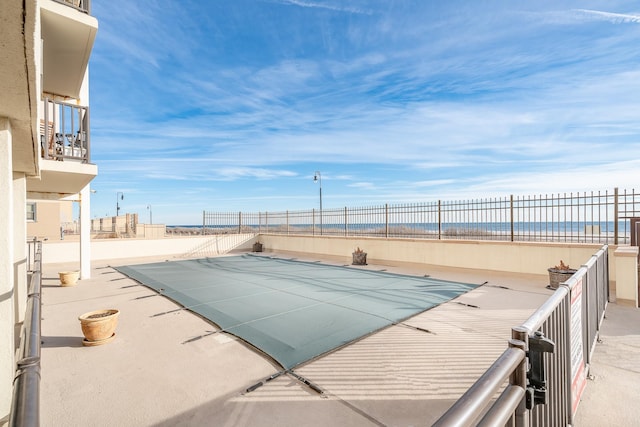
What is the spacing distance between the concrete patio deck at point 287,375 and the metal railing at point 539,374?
1.02 meters

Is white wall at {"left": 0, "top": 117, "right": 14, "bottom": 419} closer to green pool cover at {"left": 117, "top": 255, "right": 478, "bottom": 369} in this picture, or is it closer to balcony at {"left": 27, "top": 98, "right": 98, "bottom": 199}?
green pool cover at {"left": 117, "top": 255, "right": 478, "bottom": 369}

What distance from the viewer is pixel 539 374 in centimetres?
150

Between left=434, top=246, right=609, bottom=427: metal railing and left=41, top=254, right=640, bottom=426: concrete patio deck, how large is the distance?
1020 mm

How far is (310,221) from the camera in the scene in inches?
666

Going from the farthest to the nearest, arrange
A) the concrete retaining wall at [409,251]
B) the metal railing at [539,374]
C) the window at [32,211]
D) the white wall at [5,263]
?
the window at [32,211] → the concrete retaining wall at [409,251] → the white wall at [5,263] → the metal railing at [539,374]

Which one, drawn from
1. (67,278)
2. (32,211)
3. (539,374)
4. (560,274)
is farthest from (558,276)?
(32,211)

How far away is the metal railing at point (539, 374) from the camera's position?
1104mm

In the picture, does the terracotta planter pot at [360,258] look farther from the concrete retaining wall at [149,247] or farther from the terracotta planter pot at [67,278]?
the terracotta planter pot at [67,278]

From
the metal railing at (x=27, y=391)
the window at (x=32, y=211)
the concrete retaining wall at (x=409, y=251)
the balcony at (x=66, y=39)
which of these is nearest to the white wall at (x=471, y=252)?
the concrete retaining wall at (x=409, y=251)

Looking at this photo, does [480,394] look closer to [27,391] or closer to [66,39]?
[27,391]

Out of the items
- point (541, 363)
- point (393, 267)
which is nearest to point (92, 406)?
point (541, 363)

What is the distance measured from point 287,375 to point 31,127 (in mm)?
3676

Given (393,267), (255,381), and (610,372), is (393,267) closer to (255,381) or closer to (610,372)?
(610,372)

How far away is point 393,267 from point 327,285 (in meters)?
4.40
